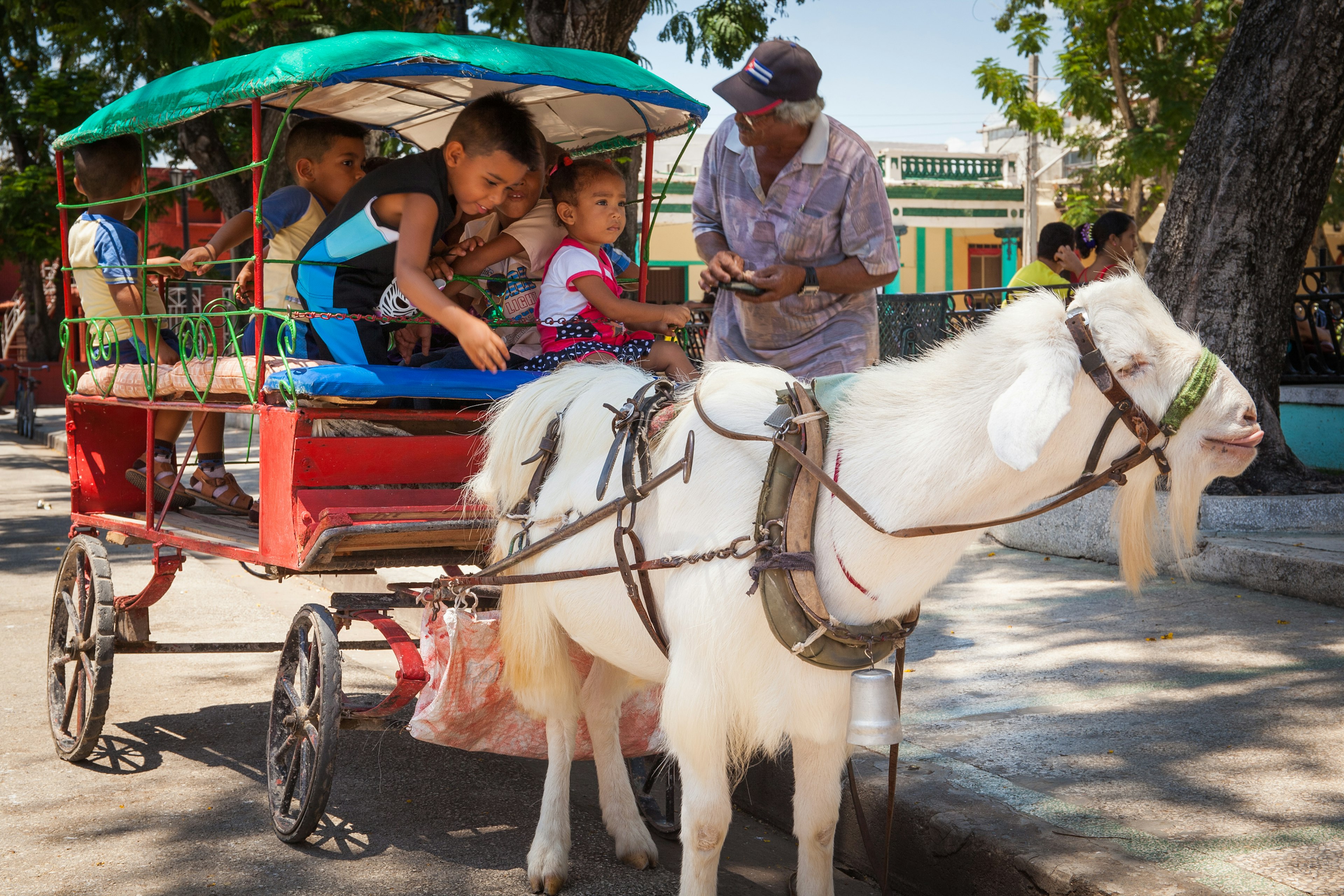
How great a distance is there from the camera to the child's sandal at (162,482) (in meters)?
4.51

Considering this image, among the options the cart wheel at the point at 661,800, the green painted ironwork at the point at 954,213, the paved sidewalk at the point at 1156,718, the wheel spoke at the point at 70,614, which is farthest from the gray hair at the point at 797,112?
the green painted ironwork at the point at 954,213

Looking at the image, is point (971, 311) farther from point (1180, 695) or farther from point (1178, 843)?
point (1178, 843)

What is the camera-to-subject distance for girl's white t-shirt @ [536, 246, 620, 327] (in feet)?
12.1

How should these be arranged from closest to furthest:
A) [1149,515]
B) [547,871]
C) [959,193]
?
[1149,515] < [547,871] < [959,193]

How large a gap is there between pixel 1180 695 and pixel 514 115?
3175 millimetres

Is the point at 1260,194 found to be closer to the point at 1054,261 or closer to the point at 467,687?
the point at 1054,261

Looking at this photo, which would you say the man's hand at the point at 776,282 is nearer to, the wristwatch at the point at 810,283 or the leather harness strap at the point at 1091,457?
the wristwatch at the point at 810,283

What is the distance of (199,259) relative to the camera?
15.1 ft

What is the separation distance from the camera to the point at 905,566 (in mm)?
2287

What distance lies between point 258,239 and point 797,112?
1.66m

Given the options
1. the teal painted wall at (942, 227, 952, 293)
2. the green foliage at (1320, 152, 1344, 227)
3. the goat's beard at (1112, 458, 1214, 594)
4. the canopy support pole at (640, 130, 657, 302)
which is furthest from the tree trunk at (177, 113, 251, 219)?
the teal painted wall at (942, 227, 952, 293)

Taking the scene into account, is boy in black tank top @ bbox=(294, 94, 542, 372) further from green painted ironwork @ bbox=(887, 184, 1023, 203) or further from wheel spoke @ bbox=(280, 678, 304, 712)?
green painted ironwork @ bbox=(887, 184, 1023, 203)

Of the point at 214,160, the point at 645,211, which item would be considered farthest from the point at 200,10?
the point at 645,211

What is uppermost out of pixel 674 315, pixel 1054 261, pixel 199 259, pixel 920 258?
pixel 920 258
